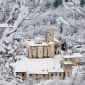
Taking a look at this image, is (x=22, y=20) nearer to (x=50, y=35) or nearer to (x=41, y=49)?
(x=41, y=49)

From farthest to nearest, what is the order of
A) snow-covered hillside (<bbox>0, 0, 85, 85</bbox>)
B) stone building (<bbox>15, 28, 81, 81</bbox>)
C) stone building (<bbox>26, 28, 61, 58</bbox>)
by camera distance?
stone building (<bbox>26, 28, 61, 58</bbox>) → stone building (<bbox>15, 28, 81, 81</bbox>) → snow-covered hillside (<bbox>0, 0, 85, 85</bbox>)

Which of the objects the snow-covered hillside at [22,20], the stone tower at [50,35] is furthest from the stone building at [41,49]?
the snow-covered hillside at [22,20]

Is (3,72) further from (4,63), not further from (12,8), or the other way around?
(12,8)

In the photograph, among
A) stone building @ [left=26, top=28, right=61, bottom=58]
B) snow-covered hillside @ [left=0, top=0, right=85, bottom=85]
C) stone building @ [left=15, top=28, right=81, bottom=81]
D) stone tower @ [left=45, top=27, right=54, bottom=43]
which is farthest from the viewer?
stone tower @ [left=45, top=27, right=54, bottom=43]

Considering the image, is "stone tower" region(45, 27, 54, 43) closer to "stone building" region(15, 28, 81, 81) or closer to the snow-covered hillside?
"stone building" region(15, 28, 81, 81)

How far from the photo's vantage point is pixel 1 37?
214cm

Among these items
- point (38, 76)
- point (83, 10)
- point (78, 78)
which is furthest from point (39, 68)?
point (83, 10)

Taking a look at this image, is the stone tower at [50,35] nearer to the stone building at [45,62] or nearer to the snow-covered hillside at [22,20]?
the stone building at [45,62]

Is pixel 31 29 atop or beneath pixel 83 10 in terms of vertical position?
beneath

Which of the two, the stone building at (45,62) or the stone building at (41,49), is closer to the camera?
the stone building at (45,62)

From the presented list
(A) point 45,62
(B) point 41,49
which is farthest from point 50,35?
(A) point 45,62

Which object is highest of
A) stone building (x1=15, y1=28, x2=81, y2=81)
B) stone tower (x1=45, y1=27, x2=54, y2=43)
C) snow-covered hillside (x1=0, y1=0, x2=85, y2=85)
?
snow-covered hillside (x1=0, y1=0, x2=85, y2=85)

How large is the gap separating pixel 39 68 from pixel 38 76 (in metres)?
0.52

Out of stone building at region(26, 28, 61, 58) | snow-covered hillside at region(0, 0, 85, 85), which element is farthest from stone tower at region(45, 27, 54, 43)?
snow-covered hillside at region(0, 0, 85, 85)
